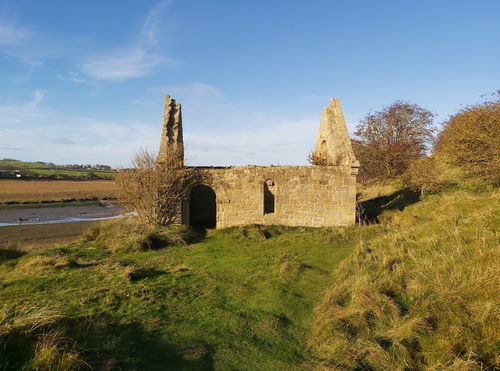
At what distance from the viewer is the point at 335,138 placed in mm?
15695

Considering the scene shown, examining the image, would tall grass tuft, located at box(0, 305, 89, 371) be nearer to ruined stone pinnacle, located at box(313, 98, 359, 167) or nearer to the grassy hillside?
the grassy hillside

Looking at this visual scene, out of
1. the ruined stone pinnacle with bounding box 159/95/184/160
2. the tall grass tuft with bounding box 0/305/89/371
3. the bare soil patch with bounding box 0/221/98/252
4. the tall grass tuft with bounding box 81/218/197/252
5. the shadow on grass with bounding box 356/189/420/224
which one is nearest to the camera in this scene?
the tall grass tuft with bounding box 0/305/89/371

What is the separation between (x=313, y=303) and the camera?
6.85 m

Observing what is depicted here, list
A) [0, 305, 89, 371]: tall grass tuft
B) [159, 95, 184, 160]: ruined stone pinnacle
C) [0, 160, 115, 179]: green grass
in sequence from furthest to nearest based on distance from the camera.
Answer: [0, 160, 115, 179]: green grass < [159, 95, 184, 160]: ruined stone pinnacle < [0, 305, 89, 371]: tall grass tuft

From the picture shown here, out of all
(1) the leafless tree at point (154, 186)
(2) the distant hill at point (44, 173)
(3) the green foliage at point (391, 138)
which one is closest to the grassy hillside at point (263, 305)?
(1) the leafless tree at point (154, 186)

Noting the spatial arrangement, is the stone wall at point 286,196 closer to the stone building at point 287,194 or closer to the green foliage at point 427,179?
the stone building at point 287,194

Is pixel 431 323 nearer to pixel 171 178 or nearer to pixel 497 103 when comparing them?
pixel 171 178

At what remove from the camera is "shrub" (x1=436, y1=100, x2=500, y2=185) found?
1327 cm

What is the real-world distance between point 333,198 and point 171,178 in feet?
24.3

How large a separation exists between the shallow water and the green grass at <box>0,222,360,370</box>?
14876 mm

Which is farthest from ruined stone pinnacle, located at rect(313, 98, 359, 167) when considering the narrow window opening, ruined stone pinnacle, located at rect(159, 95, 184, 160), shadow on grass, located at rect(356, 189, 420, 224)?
ruined stone pinnacle, located at rect(159, 95, 184, 160)

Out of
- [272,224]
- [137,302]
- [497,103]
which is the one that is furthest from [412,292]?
[497,103]

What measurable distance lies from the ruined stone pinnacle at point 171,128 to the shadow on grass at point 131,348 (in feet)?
32.4

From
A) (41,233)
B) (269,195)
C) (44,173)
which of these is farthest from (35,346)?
(44,173)
